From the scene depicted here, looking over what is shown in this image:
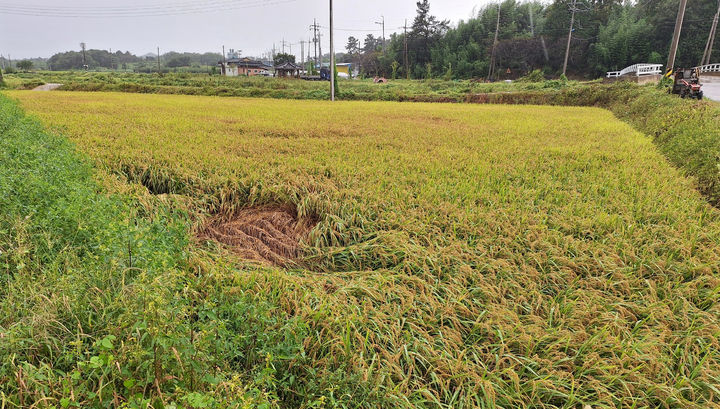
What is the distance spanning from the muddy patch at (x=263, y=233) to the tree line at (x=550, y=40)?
33566 millimetres

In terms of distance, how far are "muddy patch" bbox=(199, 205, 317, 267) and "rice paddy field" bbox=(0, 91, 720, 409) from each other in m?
0.02

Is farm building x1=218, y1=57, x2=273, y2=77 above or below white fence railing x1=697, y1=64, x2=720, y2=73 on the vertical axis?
above

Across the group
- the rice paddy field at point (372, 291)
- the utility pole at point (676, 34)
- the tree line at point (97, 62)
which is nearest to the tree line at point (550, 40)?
the utility pole at point (676, 34)

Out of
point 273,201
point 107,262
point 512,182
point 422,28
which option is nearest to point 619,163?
point 512,182

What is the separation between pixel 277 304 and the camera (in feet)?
7.23

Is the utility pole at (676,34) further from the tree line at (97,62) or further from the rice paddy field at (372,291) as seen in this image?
the tree line at (97,62)

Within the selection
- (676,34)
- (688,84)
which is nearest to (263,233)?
(688,84)

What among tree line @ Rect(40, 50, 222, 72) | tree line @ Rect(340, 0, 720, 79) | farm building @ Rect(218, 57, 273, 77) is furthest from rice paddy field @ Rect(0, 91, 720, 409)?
tree line @ Rect(40, 50, 222, 72)

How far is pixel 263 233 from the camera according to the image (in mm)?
3441

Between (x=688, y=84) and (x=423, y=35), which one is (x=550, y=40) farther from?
(x=688, y=84)

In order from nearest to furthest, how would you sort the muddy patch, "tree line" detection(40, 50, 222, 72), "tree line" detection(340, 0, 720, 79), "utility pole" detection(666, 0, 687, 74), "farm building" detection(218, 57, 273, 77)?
1. the muddy patch
2. "utility pole" detection(666, 0, 687, 74)
3. "tree line" detection(340, 0, 720, 79)
4. "farm building" detection(218, 57, 273, 77)
5. "tree line" detection(40, 50, 222, 72)

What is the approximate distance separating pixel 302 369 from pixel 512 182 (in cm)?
355

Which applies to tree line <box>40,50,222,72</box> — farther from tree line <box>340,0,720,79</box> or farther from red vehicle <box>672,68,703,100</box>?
red vehicle <box>672,68,703,100</box>

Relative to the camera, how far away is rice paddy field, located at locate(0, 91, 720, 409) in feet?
5.06
